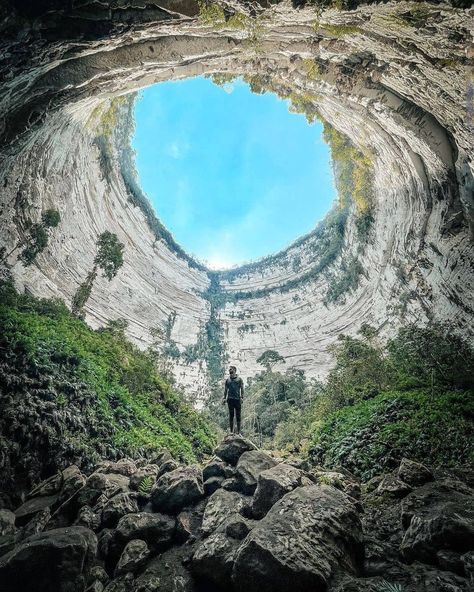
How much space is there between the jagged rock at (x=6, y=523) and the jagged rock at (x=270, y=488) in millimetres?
3814

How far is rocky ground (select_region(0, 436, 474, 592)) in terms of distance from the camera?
3.51 metres

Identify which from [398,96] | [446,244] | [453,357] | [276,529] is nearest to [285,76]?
[398,96]

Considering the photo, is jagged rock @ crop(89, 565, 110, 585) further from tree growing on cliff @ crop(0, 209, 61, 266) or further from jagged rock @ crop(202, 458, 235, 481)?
tree growing on cliff @ crop(0, 209, 61, 266)

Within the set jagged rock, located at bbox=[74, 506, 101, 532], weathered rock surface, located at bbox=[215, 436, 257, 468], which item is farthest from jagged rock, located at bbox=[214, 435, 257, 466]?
jagged rock, located at bbox=[74, 506, 101, 532]

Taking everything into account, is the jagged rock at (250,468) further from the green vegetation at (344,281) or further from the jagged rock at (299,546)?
the green vegetation at (344,281)

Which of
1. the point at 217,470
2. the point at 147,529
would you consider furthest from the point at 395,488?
the point at 147,529

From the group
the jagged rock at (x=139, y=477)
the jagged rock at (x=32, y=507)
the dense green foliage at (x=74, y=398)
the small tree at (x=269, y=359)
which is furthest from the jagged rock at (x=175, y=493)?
the small tree at (x=269, y=359)

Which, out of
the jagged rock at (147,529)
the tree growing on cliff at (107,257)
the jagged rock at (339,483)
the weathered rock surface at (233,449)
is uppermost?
the tree growing on cliff at (107,257)

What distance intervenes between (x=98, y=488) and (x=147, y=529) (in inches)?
61.2

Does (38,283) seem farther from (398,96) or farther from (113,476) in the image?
(398,96)

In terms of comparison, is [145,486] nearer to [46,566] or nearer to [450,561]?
[46,566]

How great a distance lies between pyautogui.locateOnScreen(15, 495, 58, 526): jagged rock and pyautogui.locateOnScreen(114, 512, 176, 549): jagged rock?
172 cm

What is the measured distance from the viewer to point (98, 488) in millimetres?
5773

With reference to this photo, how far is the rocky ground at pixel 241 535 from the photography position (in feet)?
11.5
